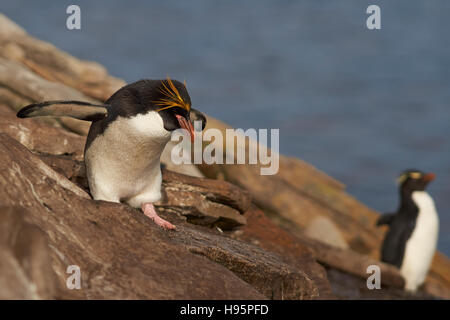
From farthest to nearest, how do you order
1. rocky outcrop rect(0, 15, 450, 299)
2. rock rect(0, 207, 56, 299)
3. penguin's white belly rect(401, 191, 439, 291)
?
penguin's white belly rect(401, 191, 439, 291), rocky outcrop rect(0, 15, 450, 299), rock rect(0, 207, 56, 299)

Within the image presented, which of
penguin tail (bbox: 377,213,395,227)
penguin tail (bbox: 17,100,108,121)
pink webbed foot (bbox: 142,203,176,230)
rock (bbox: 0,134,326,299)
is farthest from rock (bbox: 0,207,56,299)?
penguin tail (bbox: 377,213,395,227)

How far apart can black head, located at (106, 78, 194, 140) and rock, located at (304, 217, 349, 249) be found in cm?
1092

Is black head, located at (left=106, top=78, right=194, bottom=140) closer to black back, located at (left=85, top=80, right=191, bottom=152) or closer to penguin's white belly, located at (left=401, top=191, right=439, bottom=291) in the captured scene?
black back, located at (left=85, top=80, right=191, bottom=152)

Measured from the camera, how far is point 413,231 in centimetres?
1569

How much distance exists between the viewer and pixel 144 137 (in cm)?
658

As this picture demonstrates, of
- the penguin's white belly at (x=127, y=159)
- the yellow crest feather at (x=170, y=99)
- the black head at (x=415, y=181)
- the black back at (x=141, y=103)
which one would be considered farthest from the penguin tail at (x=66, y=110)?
the black head at (x=415, y=181)

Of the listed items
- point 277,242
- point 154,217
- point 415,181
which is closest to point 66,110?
point 154,217

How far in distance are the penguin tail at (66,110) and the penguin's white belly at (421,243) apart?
11.2 metres

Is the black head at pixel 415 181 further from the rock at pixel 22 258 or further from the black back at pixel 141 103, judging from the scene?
the rock at pixel 22 258

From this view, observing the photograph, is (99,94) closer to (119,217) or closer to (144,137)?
(144,137)

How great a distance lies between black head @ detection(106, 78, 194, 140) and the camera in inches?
259

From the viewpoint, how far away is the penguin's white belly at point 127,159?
6559mm

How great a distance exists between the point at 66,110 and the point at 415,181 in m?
12.0

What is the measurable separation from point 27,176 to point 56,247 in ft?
2.84
